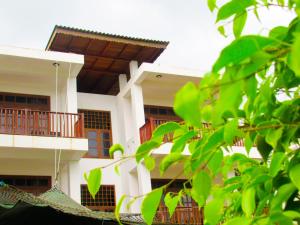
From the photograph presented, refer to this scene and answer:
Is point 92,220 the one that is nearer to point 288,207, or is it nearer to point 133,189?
point 288,207

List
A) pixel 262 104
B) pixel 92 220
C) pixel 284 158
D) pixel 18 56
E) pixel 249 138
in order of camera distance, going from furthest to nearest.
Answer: pixel 18 56 < pixel 92 220 < pixel 249 138 < pixel 262 104 < pixel 284 158

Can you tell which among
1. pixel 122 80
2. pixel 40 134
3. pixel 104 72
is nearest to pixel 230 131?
pixel 40 134

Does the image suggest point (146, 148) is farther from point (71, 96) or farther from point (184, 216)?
point (184, 216)

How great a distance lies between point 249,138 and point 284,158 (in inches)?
9.5

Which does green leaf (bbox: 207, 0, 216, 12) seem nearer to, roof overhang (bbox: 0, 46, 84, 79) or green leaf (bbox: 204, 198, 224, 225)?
green leaf (bbox: 204, 198, 224, 225)

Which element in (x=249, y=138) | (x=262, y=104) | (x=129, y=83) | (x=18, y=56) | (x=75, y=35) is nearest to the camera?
(x=262, y=104)

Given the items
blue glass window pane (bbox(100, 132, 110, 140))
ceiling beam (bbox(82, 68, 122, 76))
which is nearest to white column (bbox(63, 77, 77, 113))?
ceiling beam (bbox(82, 68, 122, 76))

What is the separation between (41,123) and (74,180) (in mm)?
1526

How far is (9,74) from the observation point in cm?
1167

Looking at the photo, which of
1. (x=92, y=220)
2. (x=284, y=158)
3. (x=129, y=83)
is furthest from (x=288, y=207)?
(x=129, y=83)

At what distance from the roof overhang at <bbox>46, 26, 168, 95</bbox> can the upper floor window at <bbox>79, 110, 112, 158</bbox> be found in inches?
43.2

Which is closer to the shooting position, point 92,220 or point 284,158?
point 284,158

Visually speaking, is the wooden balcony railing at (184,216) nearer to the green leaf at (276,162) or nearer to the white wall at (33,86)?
the white wall at (33,86)

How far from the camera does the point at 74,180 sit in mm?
10891
